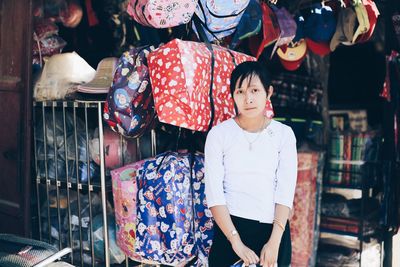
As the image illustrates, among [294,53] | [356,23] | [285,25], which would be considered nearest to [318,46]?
[294,53]

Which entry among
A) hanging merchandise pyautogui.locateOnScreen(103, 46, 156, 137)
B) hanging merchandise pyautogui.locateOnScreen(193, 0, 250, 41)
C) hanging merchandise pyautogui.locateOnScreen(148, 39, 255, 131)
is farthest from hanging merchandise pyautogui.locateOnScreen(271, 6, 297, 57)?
hanging merchandise pyautogui.locateOnScreen(103, 46, 156, 137)

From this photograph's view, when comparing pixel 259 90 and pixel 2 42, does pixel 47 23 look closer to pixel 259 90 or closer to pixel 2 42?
pixel 2 42

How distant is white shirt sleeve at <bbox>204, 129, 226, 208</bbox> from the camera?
2.44 meters

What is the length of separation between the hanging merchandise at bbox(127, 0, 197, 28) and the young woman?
1.90 feet

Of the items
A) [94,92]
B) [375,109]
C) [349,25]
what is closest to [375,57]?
[375,109]

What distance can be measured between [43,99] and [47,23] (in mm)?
842

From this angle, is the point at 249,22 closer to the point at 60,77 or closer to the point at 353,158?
the point at 60,77

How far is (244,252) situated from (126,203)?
3.27 feet

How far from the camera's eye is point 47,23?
4.10 meters

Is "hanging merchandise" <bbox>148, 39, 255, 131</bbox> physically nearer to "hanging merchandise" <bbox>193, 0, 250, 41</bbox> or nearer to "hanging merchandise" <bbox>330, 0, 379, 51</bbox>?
"hanging merchandise" <bbox>193, 0, 250, 41</bbox>

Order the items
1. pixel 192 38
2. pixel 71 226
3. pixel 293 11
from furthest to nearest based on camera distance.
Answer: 1. pixel 293 11
2. pixel 71 226
3. pixel 192 38

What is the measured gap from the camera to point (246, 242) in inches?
97.1

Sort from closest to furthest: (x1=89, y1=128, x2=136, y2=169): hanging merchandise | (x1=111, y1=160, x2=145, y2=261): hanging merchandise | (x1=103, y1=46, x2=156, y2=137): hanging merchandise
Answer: (x1=103, y1=46, x2=156, y2=137): hanging merchandise < (x1=111, y1=160, x2=145, y2=261): hanging merchandise < (x1=89, y1=128, x2=136, y2=169): hanging merchandise

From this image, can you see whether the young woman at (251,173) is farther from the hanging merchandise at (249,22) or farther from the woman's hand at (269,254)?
the hanging merchandise at (249,22)
